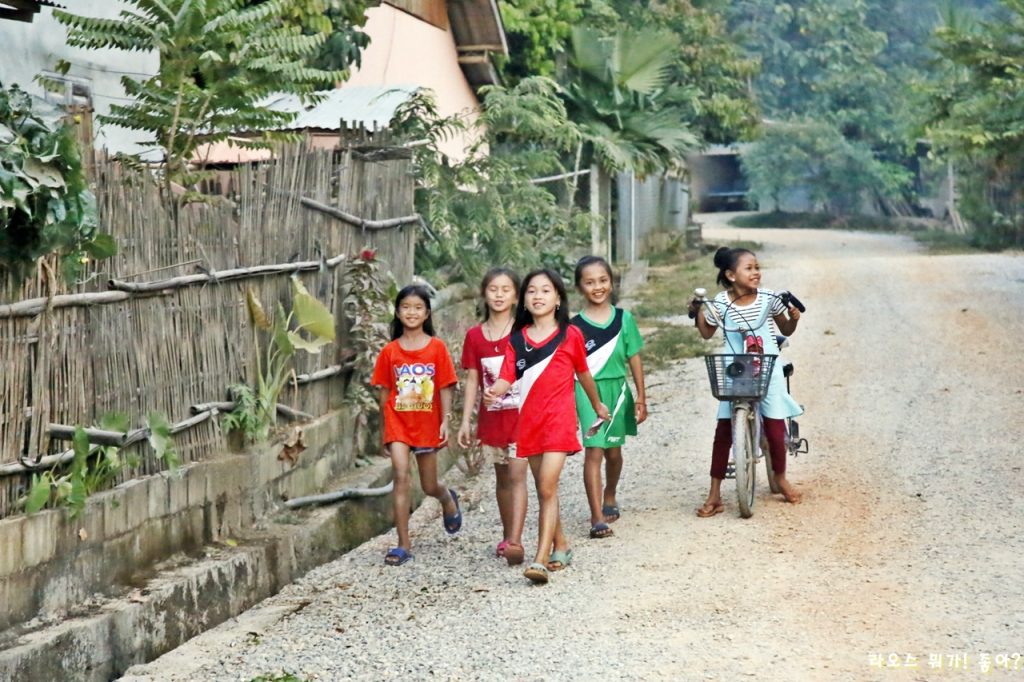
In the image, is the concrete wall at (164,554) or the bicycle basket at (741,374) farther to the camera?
the bicycle basket at (741,374)

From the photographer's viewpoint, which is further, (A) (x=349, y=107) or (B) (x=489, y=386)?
(A) (x=349, y=107)

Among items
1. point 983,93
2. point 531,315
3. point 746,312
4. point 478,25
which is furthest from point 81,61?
point 983,93

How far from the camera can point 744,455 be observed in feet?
25.1

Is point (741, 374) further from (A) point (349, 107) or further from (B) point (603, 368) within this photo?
Result: (A) point (349, 107)

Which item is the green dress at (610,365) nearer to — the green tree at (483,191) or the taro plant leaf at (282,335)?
the taro plant leaf at (282,335)

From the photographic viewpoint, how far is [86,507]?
20.4 feet

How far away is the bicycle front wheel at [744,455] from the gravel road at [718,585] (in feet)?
0.46

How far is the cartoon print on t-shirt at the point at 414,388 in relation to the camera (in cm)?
757

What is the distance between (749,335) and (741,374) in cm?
39

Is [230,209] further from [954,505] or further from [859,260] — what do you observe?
[859,260]

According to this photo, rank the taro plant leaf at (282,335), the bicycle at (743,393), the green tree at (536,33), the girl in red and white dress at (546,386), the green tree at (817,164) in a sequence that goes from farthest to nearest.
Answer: the green tree at (817,164) < the green tree at (536,33) < the taro plant leaf at (282,335) < the bicycle at (743,393) < the girl in red and white dress at (546,386)

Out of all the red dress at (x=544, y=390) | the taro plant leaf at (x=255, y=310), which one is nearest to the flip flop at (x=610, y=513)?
the red dress at (x=544, y=390)

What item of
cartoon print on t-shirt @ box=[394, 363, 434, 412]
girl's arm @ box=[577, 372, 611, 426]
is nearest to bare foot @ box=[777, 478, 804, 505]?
girl's arm @ box=[577, 372, 611, 426]

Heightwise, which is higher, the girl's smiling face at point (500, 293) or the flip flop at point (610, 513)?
the girl's smiling face at point (500, 293)
